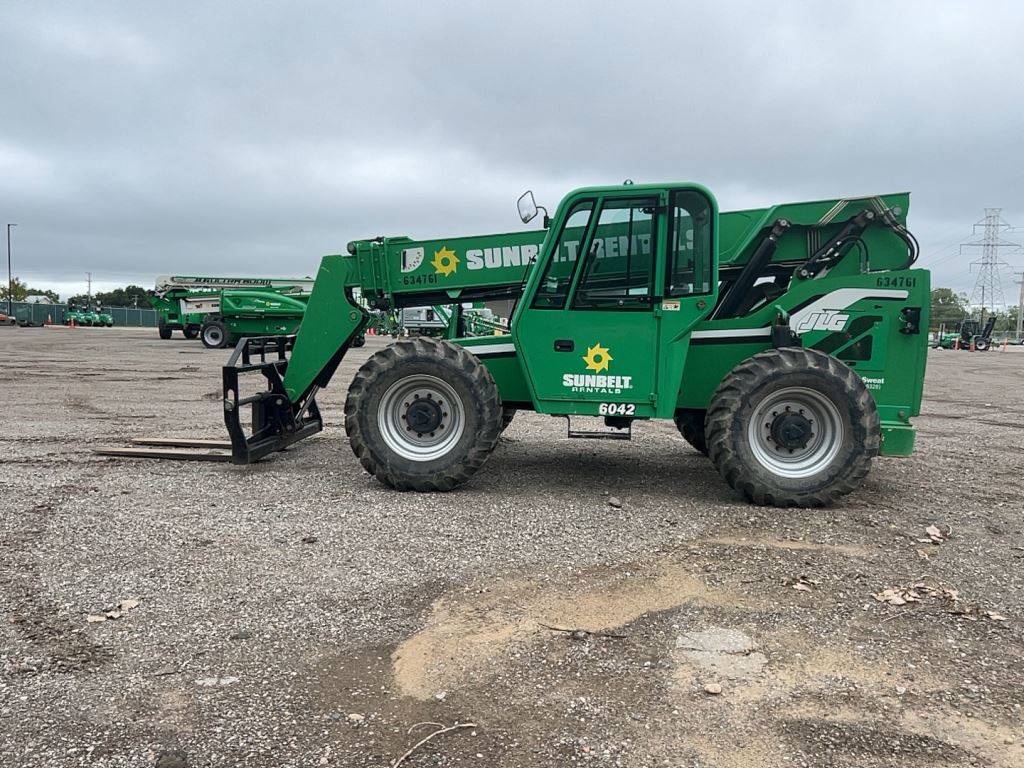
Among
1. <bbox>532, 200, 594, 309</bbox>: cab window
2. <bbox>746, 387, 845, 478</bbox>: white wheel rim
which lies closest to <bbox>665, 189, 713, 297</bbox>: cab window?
<bbox>532, 200, 594, 309</bbox>: cab window

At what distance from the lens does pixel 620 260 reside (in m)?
6.03

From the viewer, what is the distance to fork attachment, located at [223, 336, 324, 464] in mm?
6621

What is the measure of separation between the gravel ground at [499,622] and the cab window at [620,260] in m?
1.68

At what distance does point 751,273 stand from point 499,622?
4.27 metres

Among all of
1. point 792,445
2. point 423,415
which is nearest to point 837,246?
point 792,445

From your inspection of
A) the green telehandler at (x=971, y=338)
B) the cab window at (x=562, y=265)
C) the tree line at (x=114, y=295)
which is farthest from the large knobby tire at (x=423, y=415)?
the tree line at (x=114, y=295)

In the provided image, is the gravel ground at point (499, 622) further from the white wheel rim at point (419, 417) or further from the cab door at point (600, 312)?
the cab door at point (600, 312)

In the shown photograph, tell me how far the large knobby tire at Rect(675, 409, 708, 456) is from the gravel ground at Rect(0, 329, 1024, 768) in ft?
2.60

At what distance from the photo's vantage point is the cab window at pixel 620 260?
5.96m

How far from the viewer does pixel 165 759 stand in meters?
2.54

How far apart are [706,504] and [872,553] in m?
1.40

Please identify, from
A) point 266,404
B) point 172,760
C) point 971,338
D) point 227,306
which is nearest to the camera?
point 172,760

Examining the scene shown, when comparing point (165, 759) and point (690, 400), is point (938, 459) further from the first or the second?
point (165, 759)

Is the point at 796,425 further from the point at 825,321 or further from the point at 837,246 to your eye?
the point at 837,246
